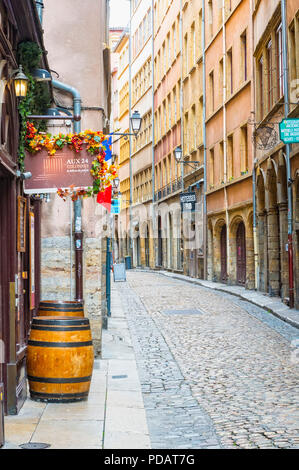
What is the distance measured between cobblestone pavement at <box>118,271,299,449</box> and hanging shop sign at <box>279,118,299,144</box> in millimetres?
3977

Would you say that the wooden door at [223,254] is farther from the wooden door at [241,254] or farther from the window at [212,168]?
the window at [212,168]

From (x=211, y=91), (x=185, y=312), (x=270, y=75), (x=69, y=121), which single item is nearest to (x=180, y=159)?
(x=211, y=91)

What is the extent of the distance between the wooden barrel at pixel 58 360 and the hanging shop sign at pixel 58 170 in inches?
65.9

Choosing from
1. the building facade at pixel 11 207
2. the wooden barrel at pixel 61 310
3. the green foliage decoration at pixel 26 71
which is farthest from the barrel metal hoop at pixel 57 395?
the green foliage decoration at pixel 26 71

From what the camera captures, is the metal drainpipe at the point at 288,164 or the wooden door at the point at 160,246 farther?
the wooden door at the point at 160,246

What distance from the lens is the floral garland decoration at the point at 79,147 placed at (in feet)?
28.1

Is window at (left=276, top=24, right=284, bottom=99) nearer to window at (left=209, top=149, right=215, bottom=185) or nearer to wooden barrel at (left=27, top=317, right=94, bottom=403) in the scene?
window at (left=209, top=149, right=215, bottom=185)

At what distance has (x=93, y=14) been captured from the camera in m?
11.7

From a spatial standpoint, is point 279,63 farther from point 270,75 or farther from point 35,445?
point 35,445

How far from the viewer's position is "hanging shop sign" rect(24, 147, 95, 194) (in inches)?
339

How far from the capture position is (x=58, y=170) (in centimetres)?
879

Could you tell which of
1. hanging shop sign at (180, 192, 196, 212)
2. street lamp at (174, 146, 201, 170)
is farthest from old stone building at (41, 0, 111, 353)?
street lamp at (174, 146, 201, 170)

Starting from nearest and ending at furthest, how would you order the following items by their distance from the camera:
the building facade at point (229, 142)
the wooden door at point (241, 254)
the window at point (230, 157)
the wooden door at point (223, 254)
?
the building facade at point (229, 142)
the wooden door at point (241, 254)
the window at point (230, 157)
the wooden door at point (223, 254)

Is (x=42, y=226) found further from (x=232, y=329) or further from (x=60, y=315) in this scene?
(x=232, y=329)
